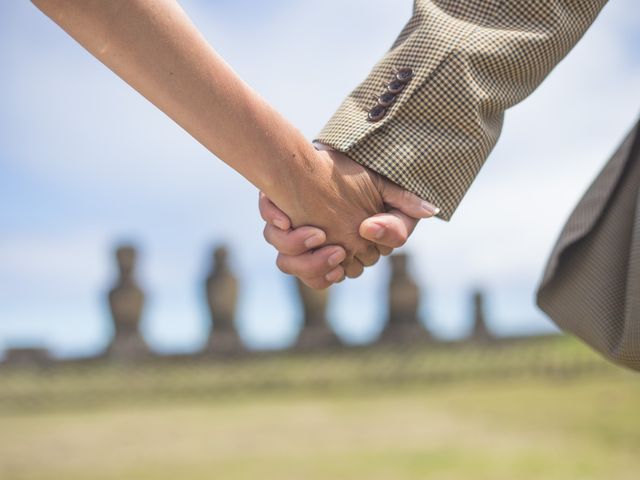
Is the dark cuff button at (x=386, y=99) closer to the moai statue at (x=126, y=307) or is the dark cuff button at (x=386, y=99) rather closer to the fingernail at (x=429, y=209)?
the fingernail at (x=429, y=209)

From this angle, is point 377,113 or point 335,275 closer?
point 377,113

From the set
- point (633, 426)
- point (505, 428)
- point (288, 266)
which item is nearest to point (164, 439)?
point (505, 428)

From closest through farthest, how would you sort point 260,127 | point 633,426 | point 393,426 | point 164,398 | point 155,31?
point 155,31 < point 260,127 < point 633,426 < point 393,426 < point 164,398

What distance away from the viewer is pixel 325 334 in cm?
2003

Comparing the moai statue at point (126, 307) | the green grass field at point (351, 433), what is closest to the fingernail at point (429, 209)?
the green grass field at point (351, 433)

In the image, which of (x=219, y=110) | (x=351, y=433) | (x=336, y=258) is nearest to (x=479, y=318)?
(x=351, y=433)

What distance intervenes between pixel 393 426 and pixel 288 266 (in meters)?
8.34

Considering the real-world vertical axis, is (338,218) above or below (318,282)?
above

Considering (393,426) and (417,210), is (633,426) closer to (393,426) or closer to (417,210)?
(393,426)

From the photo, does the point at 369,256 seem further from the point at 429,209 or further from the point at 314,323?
the point at 314,323

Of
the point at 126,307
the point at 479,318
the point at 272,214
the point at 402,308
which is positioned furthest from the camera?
the point at 479,318

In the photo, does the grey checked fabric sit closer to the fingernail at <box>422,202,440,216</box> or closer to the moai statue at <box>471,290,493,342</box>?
the fingernail at <box>422,202,440,216</box>

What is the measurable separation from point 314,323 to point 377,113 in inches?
704

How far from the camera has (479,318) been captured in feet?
70.7
